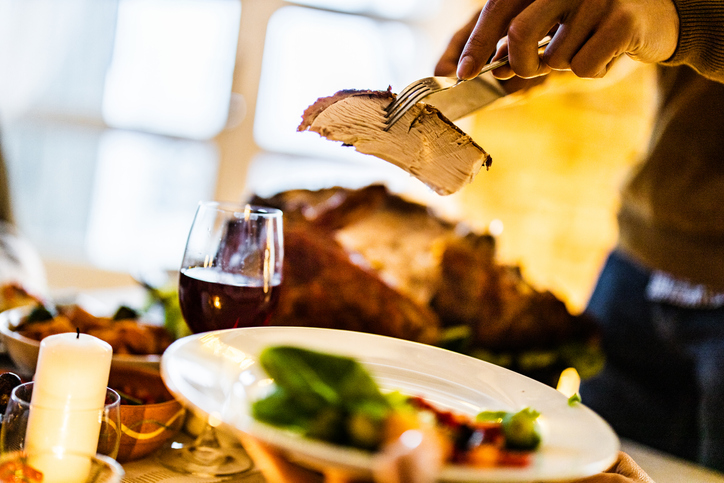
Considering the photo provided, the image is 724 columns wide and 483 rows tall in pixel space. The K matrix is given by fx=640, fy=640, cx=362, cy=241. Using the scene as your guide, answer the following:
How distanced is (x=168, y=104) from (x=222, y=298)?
341 cm

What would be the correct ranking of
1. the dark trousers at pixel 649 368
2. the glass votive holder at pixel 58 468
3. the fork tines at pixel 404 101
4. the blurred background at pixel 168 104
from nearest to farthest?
1. the glass votive holder at pixel 58 468
2. the fork tines at pixel 404 101
3. the dark trousers at pixel 649 368
4. the blurred background at pixel 168 104

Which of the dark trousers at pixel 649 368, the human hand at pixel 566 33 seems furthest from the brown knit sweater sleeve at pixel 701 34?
the dark trousers at pixel 649 368

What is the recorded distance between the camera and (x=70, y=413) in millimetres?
563

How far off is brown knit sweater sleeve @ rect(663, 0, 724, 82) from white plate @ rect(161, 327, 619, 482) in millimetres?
528

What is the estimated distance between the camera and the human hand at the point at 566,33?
2.31ft

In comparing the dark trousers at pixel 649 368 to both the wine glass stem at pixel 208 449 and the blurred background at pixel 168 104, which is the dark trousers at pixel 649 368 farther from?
the blurred background at pixel 168 104

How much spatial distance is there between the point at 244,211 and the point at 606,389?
1.48 metres

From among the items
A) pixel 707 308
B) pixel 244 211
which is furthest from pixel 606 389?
pixel 244 211

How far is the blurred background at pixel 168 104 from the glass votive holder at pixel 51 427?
116 inches

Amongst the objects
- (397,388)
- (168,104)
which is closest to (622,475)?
(397,388)

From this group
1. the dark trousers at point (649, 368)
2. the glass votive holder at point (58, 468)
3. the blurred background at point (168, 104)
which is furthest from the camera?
the blurred background at point (168, 104)

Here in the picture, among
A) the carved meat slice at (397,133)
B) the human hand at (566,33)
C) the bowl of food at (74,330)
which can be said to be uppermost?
the human hand at (566,33)

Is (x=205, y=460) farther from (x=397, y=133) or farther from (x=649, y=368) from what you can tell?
(x=649, y=368)

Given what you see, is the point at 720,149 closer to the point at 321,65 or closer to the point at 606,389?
the point at 606,389
